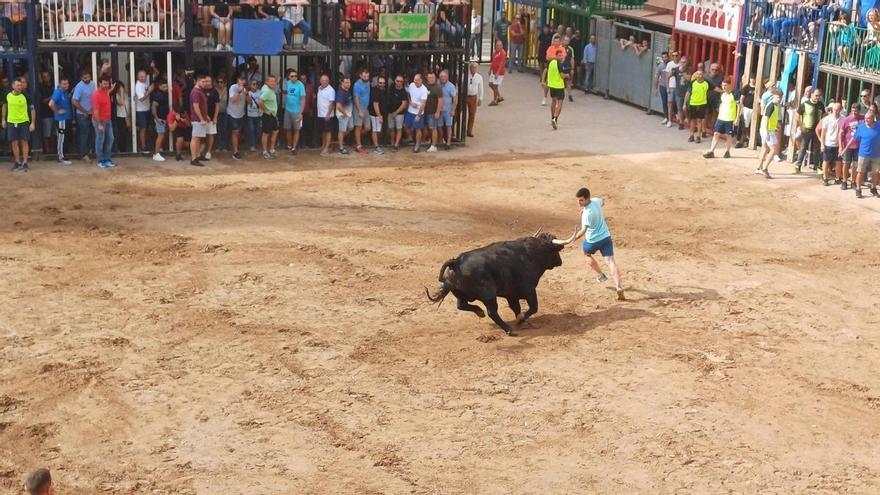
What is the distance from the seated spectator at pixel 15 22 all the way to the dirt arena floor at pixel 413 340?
8.95 ft

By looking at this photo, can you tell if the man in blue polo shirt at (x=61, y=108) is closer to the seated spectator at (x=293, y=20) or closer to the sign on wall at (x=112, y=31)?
the sign on wall at (x=112, y=31)

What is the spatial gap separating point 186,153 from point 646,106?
1224 cm

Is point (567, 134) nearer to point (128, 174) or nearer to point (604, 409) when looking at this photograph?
point (128, 174)

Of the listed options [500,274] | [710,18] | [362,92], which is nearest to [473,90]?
[362,92]

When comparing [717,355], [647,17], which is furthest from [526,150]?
[717,355]

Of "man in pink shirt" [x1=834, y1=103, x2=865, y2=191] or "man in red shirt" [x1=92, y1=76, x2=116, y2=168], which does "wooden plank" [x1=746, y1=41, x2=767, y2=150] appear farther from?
"man in red shirt" [x1=92, y1=76, x2=116, y2=168]

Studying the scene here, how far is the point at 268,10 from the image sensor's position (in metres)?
26.0

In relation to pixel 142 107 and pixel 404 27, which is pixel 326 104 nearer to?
pixel 404 27

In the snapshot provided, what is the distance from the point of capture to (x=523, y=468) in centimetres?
1243

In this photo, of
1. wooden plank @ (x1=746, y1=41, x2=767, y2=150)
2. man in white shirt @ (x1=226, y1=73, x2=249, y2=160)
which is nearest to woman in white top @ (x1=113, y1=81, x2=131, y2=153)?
man in white shirt @ (x1=226, y1=73, x2=249, y2=160)

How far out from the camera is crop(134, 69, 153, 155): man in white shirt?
24578 mm

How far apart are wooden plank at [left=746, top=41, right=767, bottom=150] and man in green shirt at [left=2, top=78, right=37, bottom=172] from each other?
1494cm

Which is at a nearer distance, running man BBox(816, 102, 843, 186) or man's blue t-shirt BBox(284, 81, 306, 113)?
running man BBox(816, 102, 843, 186)

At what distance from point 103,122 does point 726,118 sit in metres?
12.6
